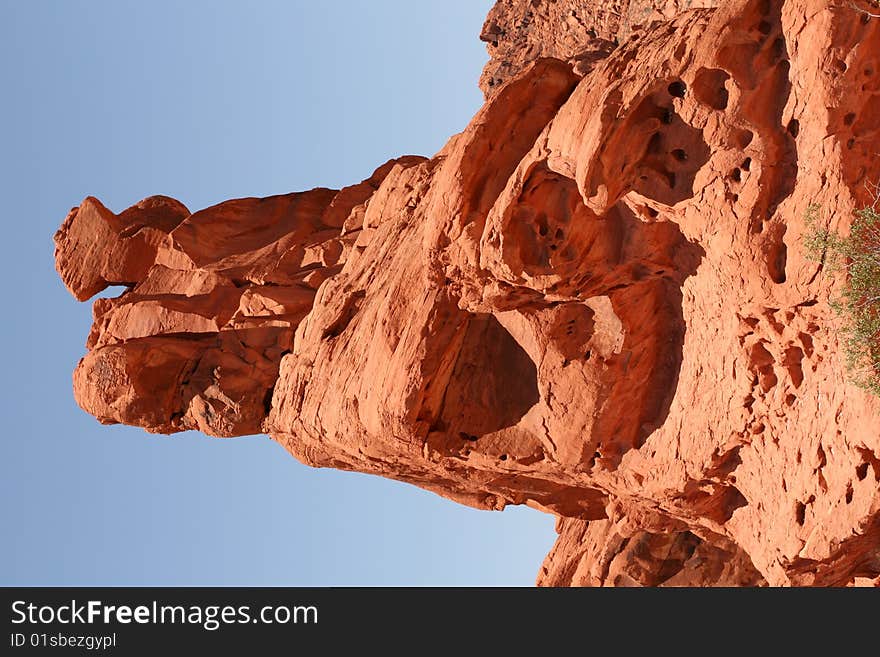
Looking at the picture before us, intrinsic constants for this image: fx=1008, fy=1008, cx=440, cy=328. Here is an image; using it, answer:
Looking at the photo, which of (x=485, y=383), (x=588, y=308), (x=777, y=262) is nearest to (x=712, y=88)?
(x=777, y=262)

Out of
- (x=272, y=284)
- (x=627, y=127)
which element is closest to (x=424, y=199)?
(x=272, y=284)

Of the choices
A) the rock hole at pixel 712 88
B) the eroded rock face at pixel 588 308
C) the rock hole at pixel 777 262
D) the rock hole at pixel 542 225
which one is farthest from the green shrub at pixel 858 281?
the rock hole at pixel 542 225

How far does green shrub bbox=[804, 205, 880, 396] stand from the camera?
10758mm

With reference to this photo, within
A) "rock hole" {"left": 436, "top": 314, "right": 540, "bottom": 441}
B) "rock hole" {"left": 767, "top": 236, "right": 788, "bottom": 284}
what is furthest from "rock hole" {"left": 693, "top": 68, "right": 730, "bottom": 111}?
"rock hole" {"left": 436, "top": 314, "right": 540, "bottom": 441}

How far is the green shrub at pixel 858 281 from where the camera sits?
10758mm

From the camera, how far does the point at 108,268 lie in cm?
2417

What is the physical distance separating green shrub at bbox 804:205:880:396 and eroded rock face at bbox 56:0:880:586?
205mm

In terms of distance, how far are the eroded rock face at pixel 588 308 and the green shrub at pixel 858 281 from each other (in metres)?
0.20

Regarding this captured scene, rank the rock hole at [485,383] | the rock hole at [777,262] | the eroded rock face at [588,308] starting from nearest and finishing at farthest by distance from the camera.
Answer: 1. the eroded rock face at [588,308]
2. the rock hole at [777,262]
3. the rock hole at [485,383]

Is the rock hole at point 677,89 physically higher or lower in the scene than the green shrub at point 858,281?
higher

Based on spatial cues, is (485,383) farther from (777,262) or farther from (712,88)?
(712,88)

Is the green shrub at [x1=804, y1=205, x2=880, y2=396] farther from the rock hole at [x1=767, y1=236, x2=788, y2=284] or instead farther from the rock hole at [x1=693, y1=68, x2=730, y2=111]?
the rock hole at [x1=693, y1=68, x2=730, y2=111]

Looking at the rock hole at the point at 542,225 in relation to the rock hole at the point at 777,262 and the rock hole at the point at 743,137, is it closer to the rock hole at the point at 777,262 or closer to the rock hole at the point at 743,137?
the rock hole at the point at 743,137
